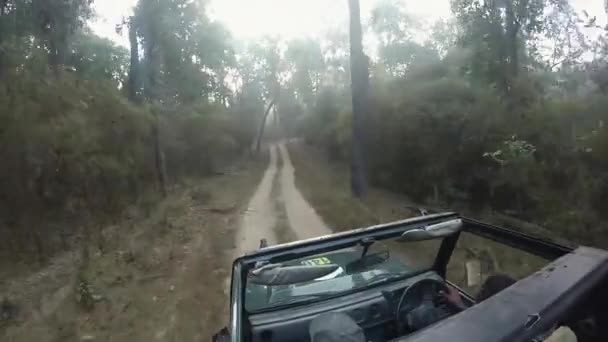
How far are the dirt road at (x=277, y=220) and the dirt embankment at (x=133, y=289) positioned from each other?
495 mm

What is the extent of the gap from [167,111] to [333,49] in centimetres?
1302

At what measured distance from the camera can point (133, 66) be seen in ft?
45.5

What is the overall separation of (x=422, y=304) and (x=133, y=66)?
13.8 meters

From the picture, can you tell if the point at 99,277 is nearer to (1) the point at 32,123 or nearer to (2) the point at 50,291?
(2) the point at 50,291

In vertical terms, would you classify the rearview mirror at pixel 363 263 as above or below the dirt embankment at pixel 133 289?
above

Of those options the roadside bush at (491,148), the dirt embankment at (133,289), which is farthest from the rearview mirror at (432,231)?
the roadside bush at (491,148)

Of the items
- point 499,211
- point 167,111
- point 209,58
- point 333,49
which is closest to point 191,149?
point 167,111

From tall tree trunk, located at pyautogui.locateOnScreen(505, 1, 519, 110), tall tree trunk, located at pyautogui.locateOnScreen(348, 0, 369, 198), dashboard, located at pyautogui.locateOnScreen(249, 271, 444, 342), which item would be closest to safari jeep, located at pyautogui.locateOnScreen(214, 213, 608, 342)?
dashboard, located at pyautogui.locateOnScreen(249, 271, 444, 342)

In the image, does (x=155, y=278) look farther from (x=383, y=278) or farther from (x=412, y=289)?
(x=412, y=289)

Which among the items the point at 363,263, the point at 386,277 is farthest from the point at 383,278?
the point at 363,263

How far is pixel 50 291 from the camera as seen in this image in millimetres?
6281

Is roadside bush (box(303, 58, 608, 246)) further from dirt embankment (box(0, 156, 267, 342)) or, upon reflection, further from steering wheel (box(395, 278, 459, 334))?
dirt embankment (box(0, 156, 267, 342))

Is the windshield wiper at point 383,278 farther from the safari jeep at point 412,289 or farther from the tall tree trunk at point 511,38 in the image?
the tall tree trunk at point 511,38

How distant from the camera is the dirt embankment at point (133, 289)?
5.41 meters
